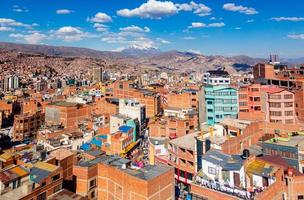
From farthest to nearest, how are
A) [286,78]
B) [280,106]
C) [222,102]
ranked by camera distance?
[286,78]
[222,102]
[280,106]

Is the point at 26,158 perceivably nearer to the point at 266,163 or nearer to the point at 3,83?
the point at 266,163

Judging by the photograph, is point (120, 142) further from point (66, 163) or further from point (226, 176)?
point (226, 176)

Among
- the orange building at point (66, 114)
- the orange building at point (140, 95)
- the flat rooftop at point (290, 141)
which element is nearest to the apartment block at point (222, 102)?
the flat rooftop at point (290, 141)

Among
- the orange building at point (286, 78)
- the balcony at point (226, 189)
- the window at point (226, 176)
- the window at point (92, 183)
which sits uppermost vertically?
the orange building at point (286, 78)

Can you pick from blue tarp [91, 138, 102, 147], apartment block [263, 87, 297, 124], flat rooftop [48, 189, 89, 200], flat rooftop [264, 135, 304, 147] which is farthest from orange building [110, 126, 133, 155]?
apartment block [263, 87, 297, 124]

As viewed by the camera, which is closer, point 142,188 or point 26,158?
point 142,188

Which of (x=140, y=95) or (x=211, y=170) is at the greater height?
(x=140, y=95)

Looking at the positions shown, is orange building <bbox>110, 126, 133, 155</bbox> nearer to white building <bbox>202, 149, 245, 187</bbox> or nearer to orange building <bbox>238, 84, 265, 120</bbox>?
white building <bbox>202, 149, 245, 187</bbox>

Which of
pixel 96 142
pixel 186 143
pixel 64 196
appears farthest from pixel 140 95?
pixel 64 196

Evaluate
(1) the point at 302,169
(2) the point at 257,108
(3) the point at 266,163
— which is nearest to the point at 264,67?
(2) the point at 257,108

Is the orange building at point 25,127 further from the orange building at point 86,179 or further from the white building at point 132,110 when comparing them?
the orange building at point 86,179

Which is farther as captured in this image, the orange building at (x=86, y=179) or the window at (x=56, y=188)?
the orange building at (x=86, y=179)
